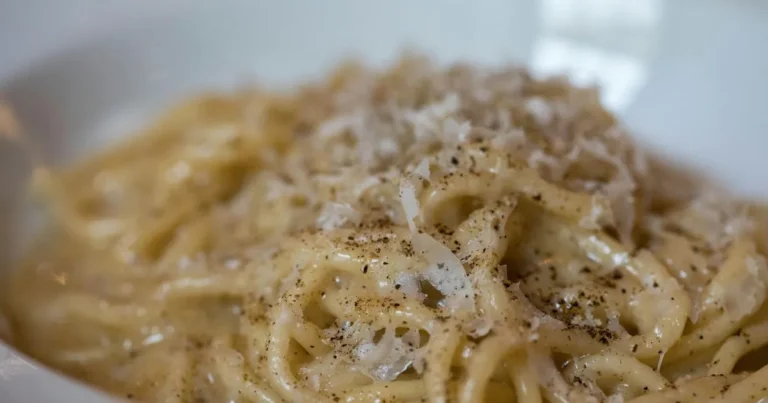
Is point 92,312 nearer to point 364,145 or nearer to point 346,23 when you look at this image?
point 364,145

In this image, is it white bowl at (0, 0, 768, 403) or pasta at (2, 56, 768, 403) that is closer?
pasta at (2, 56, 768, 403)

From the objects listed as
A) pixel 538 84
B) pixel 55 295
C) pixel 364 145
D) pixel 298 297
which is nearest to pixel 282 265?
pixel 298 297

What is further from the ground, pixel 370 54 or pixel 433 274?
pixel 433 274

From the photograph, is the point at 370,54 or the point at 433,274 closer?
the point at 433,274

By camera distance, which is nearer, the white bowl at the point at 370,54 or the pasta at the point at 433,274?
the pasta at the point at 433,274
